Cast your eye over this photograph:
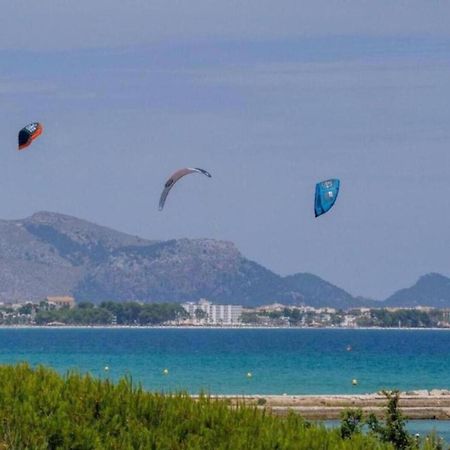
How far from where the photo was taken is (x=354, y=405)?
5509cm

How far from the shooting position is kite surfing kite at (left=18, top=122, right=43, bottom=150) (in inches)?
1323

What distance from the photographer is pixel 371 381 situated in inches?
3450

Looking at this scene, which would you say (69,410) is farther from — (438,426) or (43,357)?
(43,357)

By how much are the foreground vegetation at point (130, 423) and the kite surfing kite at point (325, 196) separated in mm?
13766

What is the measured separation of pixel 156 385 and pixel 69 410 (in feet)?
203

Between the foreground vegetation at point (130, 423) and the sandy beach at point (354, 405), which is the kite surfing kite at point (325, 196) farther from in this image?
the sandy beach at point (354, 405)

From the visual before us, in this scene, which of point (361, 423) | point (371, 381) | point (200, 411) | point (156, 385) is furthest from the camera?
point (371, 381)

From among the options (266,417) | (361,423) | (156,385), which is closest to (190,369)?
(156,385)

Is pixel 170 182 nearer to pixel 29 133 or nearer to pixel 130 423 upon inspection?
pixel 29 133

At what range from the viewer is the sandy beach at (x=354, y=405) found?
52.7 metres

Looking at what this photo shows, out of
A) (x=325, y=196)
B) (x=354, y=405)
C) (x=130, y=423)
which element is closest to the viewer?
(x=130, y=423)

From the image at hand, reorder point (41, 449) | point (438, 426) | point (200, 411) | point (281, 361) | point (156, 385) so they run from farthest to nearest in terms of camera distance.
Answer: point (281, 361) → point (156, 385) → point (438, 426) → point (200, 411) → point (41, 449)

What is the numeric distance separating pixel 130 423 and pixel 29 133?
18.2 m

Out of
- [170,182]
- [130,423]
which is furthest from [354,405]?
[130,423]
